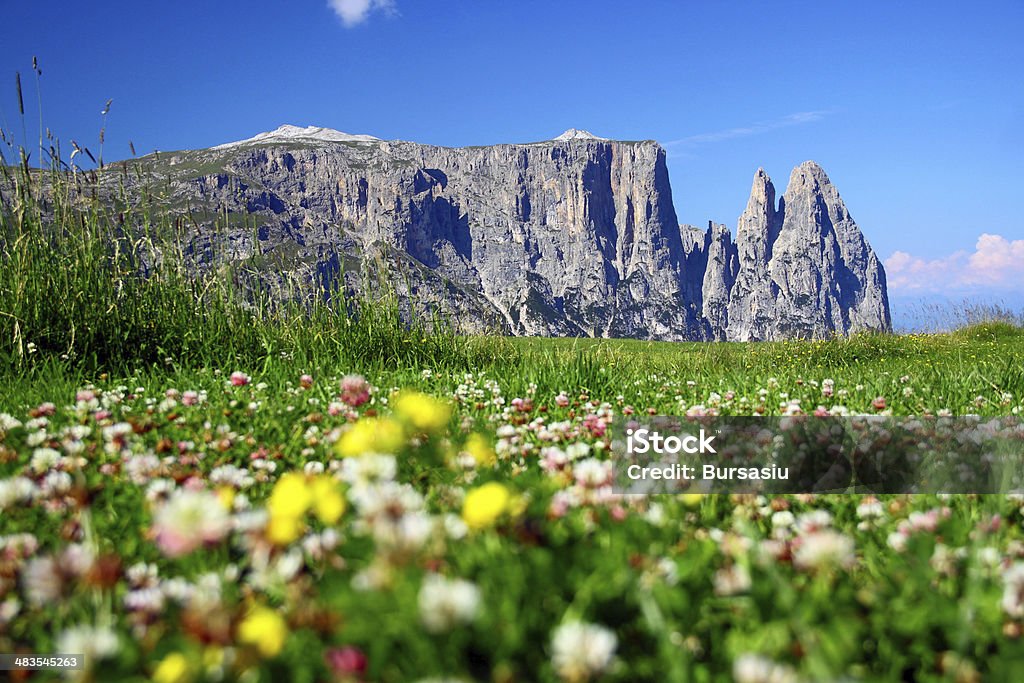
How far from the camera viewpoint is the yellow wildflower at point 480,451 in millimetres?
2387

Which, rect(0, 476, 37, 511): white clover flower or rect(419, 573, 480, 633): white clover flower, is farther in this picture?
rect(0, 476, 37, 511): white clover flower

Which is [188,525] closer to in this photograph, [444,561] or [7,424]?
[444,561]

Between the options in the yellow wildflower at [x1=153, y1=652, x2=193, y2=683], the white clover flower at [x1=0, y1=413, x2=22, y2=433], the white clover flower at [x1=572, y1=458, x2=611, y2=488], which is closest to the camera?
the yellow wildflower at [x1=153, y1=652, x2=193, y2=683]

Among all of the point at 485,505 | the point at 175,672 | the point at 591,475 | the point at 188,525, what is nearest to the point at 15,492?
the point at 188,525

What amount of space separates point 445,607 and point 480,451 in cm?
121

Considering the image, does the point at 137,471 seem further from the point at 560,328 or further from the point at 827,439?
the point at 560,328

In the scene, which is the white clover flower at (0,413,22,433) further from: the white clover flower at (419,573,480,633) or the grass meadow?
the white clover flower at (419,573,480,633)

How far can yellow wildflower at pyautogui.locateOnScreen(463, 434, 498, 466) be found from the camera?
2387 millimetres

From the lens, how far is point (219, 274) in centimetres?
712

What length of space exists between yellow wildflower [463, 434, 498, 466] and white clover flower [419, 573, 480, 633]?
1104 mm

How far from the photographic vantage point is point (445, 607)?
120 centimetres

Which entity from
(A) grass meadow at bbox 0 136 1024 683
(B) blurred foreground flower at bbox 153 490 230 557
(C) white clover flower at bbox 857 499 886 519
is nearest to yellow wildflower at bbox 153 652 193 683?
(A) grass meadow at bbox 0 136 1024 683

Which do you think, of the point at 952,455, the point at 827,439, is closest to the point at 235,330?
the point at 827,439

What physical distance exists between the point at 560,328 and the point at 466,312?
156 metres
